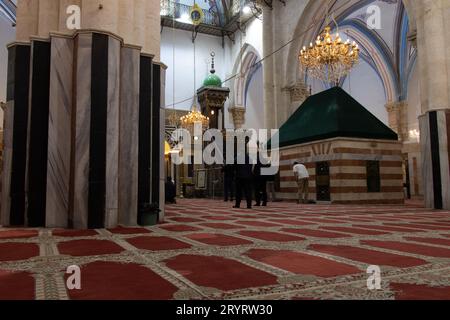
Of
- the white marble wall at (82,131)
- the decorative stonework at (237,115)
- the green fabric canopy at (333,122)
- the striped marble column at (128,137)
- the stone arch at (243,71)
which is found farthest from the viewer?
the decorative stonework at (237,115)

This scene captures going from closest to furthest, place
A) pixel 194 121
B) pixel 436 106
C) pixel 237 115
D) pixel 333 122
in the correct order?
pixel 436 106 → pixel 333 122 → pixel 194 121 → pixel 237 115

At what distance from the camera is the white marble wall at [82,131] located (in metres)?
3.39

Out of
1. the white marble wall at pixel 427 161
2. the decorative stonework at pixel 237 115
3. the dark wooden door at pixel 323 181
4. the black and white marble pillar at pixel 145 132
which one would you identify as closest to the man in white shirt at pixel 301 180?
the dark wooden door at pixel 323 181

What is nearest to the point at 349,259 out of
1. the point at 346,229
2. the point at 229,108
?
the point at 346,229

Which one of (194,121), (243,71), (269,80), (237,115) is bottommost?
(194,121)

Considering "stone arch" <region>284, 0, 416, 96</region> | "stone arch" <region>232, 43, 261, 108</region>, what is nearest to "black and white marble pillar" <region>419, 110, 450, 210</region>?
"stone arch" <region>284, 0, 416, 96</region>

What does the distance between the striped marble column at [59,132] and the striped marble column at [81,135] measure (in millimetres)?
104

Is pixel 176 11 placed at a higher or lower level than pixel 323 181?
higher

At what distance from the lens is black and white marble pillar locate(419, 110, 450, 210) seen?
20.7 ft

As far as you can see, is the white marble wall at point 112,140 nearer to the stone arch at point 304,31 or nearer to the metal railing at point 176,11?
the stone arch at point 304,31

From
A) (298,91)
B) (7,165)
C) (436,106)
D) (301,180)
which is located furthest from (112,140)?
(298,91)

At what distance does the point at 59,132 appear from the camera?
11.6 ft

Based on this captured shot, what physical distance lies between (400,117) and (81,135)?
15.6 meters

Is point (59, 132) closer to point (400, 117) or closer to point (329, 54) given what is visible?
point (329, 54)
